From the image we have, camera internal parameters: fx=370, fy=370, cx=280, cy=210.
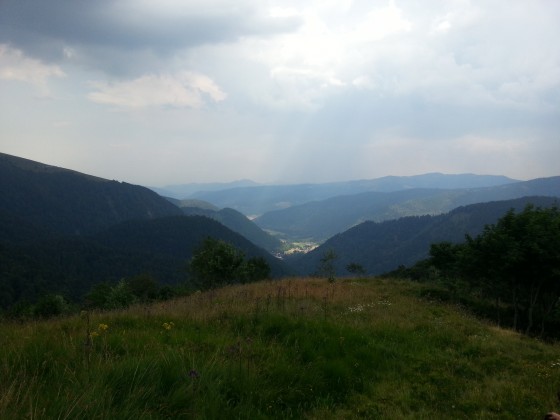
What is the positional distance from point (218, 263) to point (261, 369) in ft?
110

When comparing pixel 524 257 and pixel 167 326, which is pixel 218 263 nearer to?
pixel 524 257

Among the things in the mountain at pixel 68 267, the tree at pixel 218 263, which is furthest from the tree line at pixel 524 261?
the mountain at pixel 68 267

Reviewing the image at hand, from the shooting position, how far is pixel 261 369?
5215 mm

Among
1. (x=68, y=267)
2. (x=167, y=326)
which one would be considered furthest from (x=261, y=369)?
(x=68, y=267)

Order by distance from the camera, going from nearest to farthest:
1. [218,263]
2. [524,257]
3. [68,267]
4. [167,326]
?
1. [167,326]
2. [524,257]
3. [218,263]
4. [68,267]

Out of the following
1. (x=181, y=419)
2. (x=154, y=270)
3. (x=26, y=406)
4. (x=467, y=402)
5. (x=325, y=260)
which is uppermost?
(x=26, y=406)

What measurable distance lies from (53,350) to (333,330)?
4724 millimetres

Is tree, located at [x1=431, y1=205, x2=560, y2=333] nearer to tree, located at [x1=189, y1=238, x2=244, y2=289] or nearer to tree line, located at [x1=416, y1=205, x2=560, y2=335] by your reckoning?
tree line, located at [x1=416, y1=205, x2=560, y2=335]

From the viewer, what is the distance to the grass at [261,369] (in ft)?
12.9

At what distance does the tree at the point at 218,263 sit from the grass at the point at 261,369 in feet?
98.0

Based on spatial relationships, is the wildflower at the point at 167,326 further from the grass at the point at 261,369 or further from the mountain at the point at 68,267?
the mountain at the point at 68,267

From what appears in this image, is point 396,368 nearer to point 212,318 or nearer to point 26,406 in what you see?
point 212,318

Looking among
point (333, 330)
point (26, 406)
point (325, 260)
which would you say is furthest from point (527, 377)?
point (325, 260)

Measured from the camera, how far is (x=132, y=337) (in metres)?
5.87
